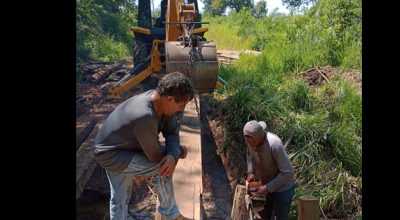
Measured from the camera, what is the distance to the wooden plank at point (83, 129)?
5465 mm

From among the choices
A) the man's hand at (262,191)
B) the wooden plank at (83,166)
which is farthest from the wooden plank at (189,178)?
the wooden plank at (83,166)

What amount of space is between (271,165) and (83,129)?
3.57m

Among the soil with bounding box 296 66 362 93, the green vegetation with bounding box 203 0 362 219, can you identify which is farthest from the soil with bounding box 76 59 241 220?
the soil with bounding box 296 66 362 93

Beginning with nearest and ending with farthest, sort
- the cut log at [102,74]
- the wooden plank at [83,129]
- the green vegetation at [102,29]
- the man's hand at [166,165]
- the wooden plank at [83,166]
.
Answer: the man's hand at [166,165]
the wooden plank at [83,166]
the wooden plank at [83,129]
the cut log at [102,74]
the green vegetation at [102,29]

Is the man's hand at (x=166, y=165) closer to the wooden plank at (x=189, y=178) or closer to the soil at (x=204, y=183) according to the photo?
the wooden plank at (x=189, y=178)

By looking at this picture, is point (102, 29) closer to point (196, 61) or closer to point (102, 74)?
point (102, 74)

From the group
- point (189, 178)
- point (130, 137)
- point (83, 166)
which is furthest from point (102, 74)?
point (130, 137)

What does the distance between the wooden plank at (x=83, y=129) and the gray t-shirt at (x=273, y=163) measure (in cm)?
307

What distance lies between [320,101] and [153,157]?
485cm

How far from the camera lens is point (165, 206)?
2857 mm

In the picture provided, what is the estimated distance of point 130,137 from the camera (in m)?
2.56

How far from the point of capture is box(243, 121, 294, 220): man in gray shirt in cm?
362

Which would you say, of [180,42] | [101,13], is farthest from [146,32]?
[101,13]

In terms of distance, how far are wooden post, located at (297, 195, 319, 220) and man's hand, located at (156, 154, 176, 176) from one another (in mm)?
1289
